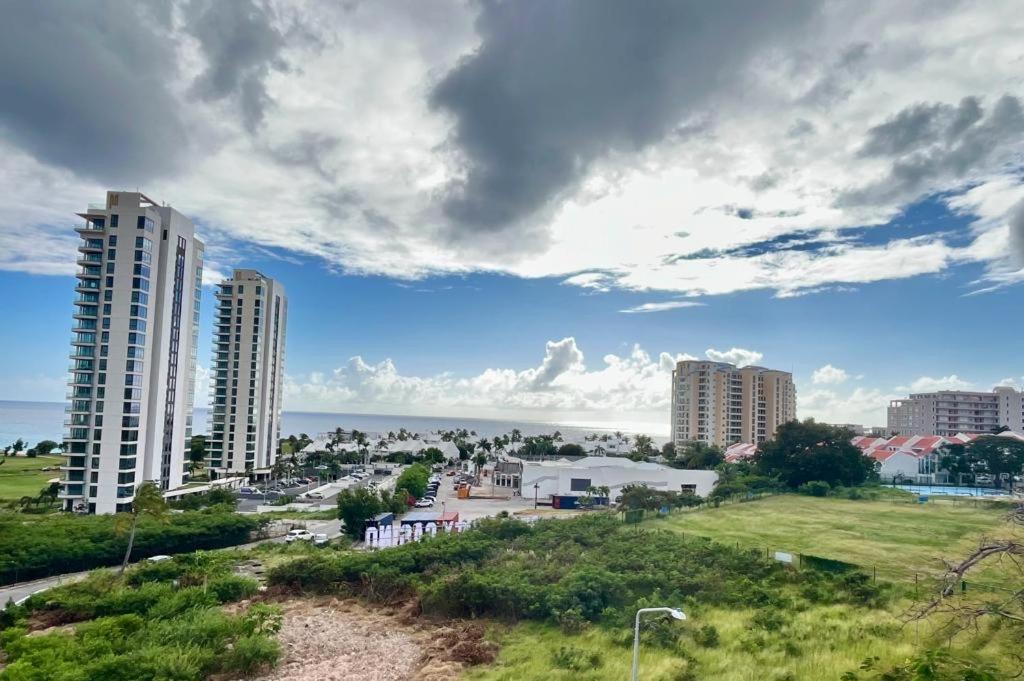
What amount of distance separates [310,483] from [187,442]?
20497 mm

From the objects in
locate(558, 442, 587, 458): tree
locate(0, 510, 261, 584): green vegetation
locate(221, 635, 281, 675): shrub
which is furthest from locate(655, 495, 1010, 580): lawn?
locate(558, 442, 587, 458): tree

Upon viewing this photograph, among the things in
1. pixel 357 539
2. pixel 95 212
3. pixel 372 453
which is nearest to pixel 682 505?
pixel 357 539

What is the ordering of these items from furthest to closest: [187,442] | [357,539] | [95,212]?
[187,442] < [95,212] < [357,539]

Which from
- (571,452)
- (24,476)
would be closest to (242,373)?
(24,476)

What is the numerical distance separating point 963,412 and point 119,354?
116624 millimetres

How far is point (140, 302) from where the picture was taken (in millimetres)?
41500

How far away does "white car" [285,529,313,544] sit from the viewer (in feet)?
112

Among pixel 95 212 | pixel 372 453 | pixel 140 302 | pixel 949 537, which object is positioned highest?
pixel 95 212

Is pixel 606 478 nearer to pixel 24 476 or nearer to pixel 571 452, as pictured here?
pixel 571 452

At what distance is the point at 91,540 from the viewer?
2847cm

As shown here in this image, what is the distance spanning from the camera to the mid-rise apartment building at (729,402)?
3538 inches

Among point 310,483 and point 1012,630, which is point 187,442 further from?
point 1012,630

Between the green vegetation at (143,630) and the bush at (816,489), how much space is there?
37.9 meters

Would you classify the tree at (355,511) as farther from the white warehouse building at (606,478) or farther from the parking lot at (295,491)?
the white warehouse building at (606,478)
